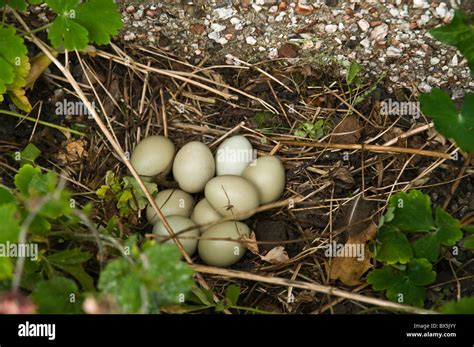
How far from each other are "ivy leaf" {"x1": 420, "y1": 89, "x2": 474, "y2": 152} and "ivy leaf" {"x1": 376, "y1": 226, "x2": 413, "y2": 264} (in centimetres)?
33

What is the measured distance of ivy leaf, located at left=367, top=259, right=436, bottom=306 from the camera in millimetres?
1991

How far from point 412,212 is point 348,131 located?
437 mm

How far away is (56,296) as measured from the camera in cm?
171

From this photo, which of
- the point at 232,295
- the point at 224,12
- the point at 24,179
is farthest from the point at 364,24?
the point at 24,179

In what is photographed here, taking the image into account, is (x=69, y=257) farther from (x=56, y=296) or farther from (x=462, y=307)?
(x=462, y=307)

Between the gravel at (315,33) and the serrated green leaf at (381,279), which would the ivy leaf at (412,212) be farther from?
the gravel at (315,33)

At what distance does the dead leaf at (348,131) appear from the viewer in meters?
2.34

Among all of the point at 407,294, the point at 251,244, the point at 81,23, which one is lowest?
the point at 407,294

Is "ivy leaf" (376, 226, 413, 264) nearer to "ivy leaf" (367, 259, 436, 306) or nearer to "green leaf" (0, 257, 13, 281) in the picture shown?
"ivy leaf" (367, 259, 436, 306)

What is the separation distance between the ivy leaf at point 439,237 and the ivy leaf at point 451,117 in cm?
22

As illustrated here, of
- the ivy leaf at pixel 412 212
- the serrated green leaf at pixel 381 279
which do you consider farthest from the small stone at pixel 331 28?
the serrated green leaf at pixel 381 279

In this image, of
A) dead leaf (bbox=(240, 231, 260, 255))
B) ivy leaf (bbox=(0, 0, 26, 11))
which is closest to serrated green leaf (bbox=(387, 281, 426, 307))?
dead leaf (bbox=(240, 231, 260, 255))
